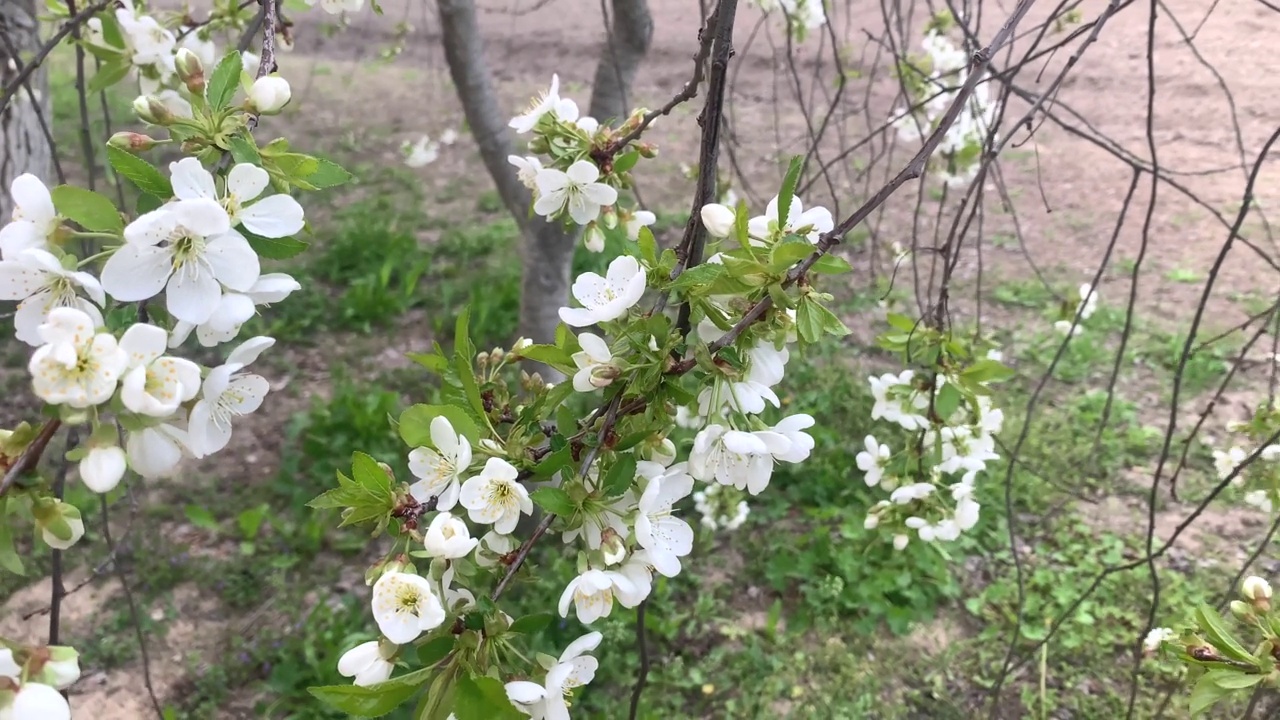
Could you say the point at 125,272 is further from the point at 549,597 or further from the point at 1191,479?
the point at 1191,479

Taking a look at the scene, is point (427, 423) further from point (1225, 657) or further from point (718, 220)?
point (1225, 657)

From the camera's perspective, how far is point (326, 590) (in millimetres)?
2467

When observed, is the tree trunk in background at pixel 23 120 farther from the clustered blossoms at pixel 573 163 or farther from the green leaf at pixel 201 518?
the clustered blossoms at pixel 573 163

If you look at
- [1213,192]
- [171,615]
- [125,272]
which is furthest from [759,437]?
[1213,192]

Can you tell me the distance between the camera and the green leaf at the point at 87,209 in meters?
0.67

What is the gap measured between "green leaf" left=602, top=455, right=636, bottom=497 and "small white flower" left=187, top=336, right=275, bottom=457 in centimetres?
33

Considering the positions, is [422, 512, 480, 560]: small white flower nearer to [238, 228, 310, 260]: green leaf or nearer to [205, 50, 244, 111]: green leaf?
[238, 228, 310, 260]: green leaf

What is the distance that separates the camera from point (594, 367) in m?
0.82

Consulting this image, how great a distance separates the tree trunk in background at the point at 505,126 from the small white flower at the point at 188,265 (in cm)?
174

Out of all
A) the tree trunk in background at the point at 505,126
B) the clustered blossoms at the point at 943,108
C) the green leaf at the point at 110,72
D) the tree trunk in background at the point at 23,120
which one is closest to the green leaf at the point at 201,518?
the tree trunk in background at the point at 505,126

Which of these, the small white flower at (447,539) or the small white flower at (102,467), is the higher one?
the small white flower at (102,467)

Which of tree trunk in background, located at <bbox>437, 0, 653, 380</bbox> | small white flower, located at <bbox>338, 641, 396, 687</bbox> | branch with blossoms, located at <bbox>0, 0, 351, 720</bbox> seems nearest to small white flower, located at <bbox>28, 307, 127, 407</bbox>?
branch with blossoms, located at <bbox>0, 0, 351, 720</bbox>

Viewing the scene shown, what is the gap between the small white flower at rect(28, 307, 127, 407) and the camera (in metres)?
0.59

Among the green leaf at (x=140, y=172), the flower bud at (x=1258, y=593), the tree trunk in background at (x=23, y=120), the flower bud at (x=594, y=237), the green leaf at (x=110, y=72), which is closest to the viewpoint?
the green leaf at (x=140, y=172)
